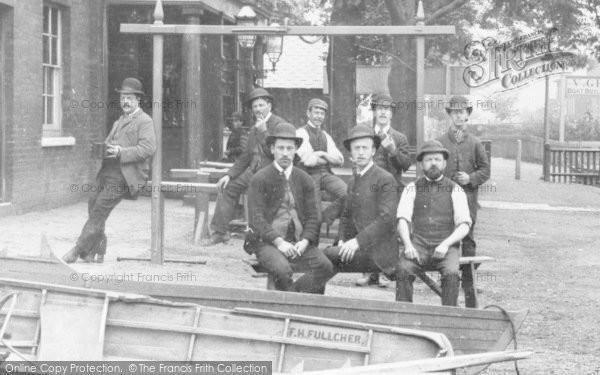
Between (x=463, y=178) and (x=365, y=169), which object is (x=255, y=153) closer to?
(x=463, y=178)

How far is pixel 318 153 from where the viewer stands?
10453 millimetres

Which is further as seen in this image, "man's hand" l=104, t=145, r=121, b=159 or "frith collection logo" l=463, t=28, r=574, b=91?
"frith collection logo" l=463, t=28, r=574, b=91

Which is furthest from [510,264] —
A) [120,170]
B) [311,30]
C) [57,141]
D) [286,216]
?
[57,141]

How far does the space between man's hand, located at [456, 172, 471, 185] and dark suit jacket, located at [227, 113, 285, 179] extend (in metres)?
1.86

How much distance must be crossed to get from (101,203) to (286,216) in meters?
3.00

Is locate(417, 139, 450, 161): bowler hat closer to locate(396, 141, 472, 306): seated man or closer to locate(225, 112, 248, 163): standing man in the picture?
locate(396, 141, 472, 306): seated man

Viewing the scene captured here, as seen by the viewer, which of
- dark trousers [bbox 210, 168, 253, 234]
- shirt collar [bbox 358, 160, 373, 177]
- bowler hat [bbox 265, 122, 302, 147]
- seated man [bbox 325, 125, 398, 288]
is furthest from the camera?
dark trousers [bbox 210, 168, 253, 234]

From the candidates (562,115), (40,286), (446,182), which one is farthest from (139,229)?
(562,115)

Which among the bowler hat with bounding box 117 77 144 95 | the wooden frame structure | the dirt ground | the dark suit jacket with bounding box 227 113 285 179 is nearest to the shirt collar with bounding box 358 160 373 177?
the wooden frame structure

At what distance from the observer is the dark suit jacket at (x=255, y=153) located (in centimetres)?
1012

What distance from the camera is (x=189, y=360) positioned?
20.3 feet

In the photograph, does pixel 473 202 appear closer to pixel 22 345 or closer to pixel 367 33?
pixel 367 33

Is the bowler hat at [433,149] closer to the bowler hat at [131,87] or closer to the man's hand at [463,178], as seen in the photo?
the man's hand at [463,178]

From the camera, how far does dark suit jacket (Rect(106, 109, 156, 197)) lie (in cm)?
1041
